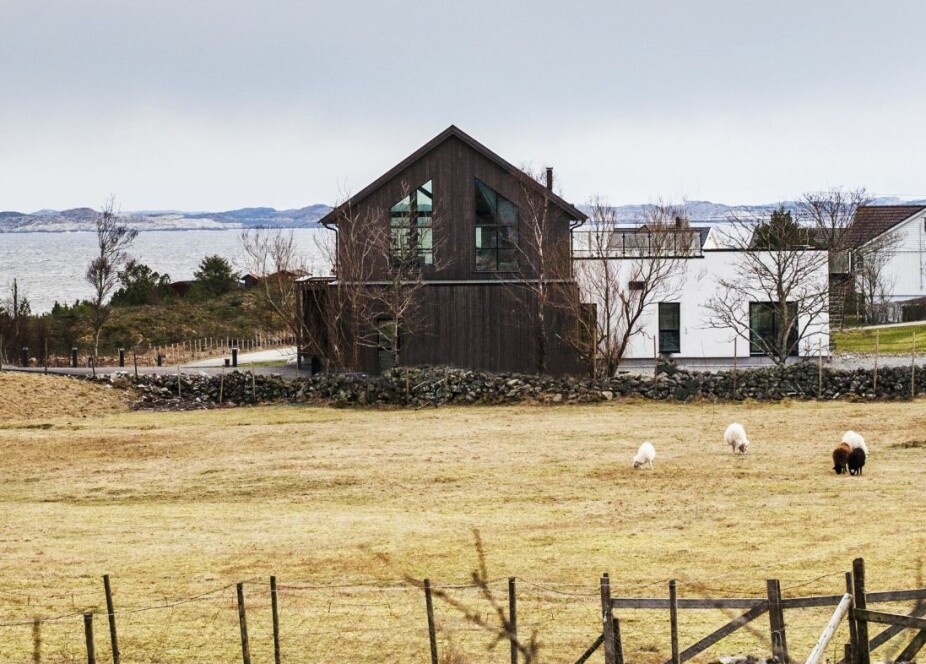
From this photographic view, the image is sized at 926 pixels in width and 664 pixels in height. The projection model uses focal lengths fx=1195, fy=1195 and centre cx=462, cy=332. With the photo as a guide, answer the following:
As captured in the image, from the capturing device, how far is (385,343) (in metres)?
47.2

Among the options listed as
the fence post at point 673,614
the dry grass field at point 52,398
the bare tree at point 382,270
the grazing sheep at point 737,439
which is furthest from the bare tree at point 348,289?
the fence post at point 673,614

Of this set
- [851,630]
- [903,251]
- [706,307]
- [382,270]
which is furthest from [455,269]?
[903,251]

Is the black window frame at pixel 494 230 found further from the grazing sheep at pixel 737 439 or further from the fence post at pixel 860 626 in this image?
the fence post at pixel 860 626

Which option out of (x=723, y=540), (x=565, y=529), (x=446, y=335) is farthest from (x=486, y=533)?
(x=446, y=335)

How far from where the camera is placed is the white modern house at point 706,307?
49.5 metres

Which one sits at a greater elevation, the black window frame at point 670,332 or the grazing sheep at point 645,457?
the black window frame at point 670,332

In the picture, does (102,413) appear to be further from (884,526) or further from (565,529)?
(884,526)

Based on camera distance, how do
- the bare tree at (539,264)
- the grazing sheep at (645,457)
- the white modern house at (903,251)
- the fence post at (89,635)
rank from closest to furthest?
the fence post at (89,635), the grazing sheep at (645,457), the bare tree at (539,264), the white modern house at (903,251)

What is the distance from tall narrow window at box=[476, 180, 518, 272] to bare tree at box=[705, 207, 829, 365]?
9161mm

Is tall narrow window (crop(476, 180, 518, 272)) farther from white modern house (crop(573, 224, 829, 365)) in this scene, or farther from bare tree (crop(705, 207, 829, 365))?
bare tree (crop(705, 207, 829, 365))

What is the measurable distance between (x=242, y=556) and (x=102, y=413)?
73.0 feet

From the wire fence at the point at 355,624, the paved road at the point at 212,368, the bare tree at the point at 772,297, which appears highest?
the bare tree at the point at 772,297

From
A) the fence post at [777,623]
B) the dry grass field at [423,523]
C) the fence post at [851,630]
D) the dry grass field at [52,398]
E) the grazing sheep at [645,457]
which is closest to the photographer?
the fence post at [777,623]

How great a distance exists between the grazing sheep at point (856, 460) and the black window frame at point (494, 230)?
20940 millimetres
